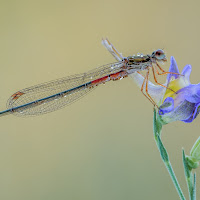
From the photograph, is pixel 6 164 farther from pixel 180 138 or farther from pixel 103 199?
pixel 180 138

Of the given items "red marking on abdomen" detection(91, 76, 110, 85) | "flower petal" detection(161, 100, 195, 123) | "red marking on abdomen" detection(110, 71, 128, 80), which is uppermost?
"red marking on abdomen" detection(91, 76, 110, 85)

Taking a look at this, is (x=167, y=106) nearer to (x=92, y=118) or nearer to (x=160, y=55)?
(x=160, y=55)

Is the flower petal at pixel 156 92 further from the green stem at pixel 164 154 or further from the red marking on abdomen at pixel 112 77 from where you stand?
the red marking on abdomen at pixel 112 77

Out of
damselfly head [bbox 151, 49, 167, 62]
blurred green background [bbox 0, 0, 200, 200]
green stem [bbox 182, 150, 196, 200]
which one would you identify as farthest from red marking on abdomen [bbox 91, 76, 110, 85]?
blurred green background [bbox 0, 0, 200, 200]

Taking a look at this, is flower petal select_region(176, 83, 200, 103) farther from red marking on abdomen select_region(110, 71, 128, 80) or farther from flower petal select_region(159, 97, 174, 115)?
red marking on abdomen select_region(110, 71, 128, 80)

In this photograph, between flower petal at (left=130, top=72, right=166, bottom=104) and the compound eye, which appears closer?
flower petal at (left=130, top=72, right=166, bottom=104)

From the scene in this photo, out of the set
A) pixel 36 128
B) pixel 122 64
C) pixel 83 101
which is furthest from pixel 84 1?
pixel 122 64

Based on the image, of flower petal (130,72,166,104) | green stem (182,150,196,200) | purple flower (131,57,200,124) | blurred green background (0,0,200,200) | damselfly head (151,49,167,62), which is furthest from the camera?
blurred green background (0,0,200,200)
